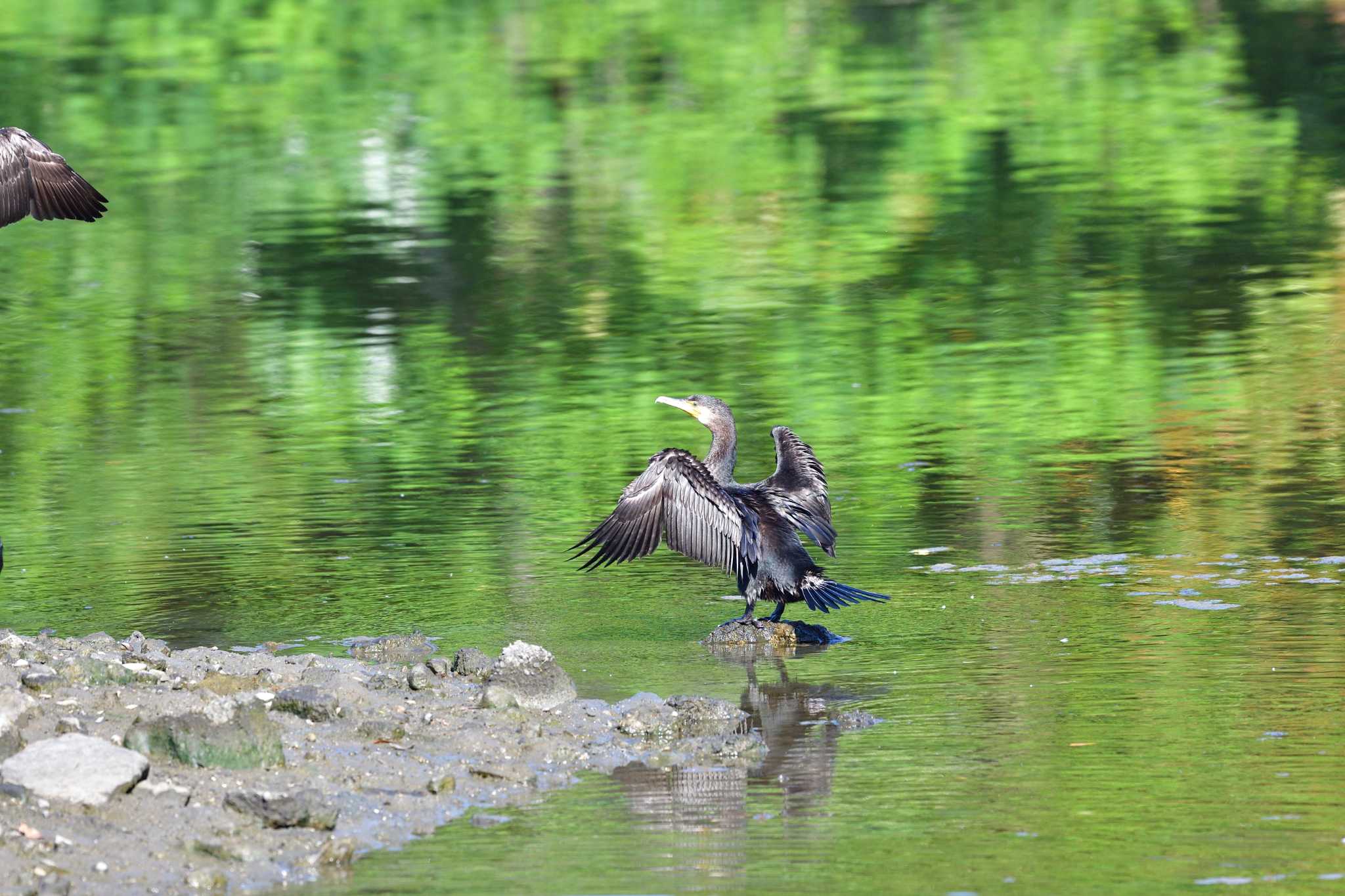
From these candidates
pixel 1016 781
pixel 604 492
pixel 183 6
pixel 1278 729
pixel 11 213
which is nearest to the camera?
pixel 1016 781

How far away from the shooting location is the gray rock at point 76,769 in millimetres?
5898

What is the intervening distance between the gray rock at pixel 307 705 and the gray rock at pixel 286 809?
89cm

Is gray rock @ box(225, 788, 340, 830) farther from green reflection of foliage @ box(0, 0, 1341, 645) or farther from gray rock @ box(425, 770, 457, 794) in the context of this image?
green reflection of foliage @ box(0, 0, 1341, 645)

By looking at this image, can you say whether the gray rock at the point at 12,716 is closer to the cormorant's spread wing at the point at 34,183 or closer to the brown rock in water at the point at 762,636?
the brown rock in water at the point at 762,636

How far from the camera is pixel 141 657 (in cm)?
754

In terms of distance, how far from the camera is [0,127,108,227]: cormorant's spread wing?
33.7ft

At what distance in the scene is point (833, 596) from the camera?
8.71 meters

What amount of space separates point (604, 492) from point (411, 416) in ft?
7.46

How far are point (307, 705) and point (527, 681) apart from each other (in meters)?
0.74

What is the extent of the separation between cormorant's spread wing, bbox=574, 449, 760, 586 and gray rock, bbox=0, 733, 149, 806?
3115 millimetres

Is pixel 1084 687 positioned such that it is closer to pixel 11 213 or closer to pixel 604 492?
pixel 604 492

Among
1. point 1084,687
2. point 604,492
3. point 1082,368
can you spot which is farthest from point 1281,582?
point 1082,368

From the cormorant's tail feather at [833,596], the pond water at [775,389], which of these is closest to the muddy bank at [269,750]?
the pond water at [775,389]

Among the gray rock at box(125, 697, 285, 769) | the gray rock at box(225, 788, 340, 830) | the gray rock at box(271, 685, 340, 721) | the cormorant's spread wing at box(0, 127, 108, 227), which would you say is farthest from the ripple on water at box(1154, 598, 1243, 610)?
the cormorant's spread wing at box(0, 127, 108, 227)
